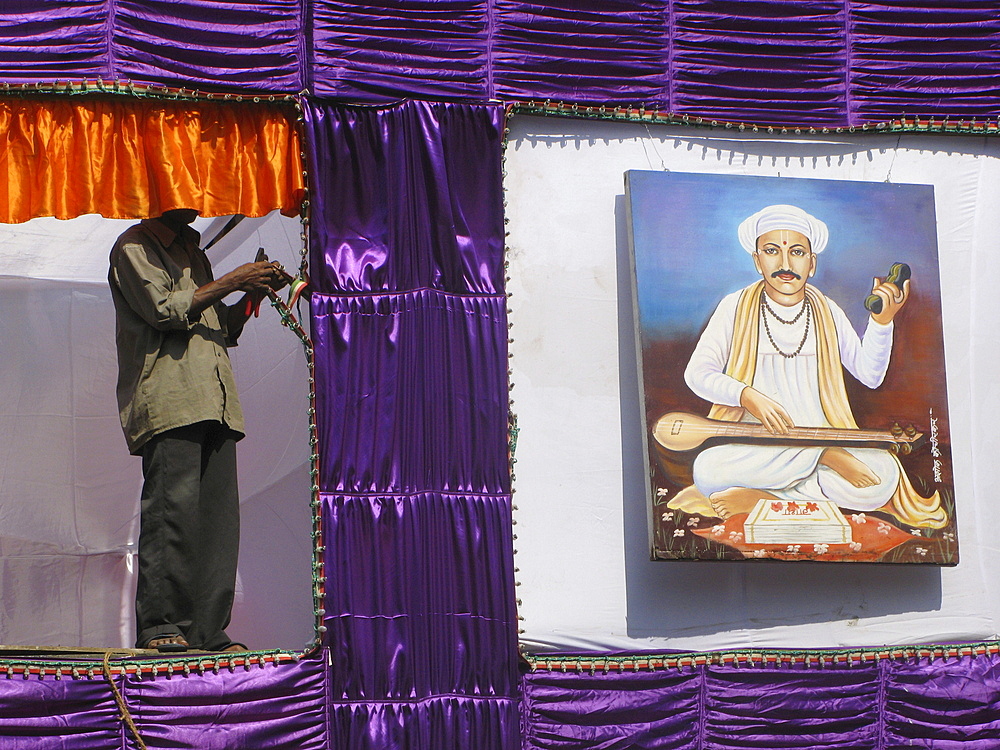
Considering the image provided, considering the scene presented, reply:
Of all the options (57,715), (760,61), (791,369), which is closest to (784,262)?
(791,369)

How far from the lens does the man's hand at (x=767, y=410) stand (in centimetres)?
559

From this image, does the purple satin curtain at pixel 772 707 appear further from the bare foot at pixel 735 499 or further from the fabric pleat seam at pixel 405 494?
the fabric pleat seam at pixel 405 494

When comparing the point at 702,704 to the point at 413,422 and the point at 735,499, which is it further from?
the point at 413,422

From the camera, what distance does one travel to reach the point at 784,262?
577 centimetres

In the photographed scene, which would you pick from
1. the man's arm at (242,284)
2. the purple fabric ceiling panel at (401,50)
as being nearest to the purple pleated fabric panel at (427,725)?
the man's arm at (242,284)

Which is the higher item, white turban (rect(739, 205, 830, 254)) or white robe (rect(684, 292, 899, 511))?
white turban (rect(739, 205, 830, 254))

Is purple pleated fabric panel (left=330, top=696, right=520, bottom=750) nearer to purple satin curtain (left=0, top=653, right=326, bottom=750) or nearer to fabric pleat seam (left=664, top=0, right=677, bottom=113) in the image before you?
purple satin curtain (left=0, top=653, right=326, bottom=750)

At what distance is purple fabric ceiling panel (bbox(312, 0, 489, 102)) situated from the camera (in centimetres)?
550

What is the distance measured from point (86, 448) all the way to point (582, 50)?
10.2 ft

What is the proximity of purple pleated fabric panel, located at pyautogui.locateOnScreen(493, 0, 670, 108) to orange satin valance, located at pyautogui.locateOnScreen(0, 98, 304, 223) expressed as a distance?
3.34 ft

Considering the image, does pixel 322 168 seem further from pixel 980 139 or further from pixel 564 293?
pixel 980 139

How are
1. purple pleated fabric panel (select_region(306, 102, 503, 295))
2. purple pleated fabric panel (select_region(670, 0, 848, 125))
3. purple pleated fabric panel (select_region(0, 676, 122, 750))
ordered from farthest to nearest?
purple pleated fabric panel (select_region(670, 0, 848, 125)) < purple pleated fabric panel (select_region(306, 102, 503, 295)) < purple pleated fabric panel (select_region(0, 676, 122, 750))

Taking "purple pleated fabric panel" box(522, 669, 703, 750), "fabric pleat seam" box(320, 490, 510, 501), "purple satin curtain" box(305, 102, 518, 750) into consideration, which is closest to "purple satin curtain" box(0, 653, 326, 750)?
"purple satin curtain" box(305, 102, 518, 750)

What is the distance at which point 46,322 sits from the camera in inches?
272
